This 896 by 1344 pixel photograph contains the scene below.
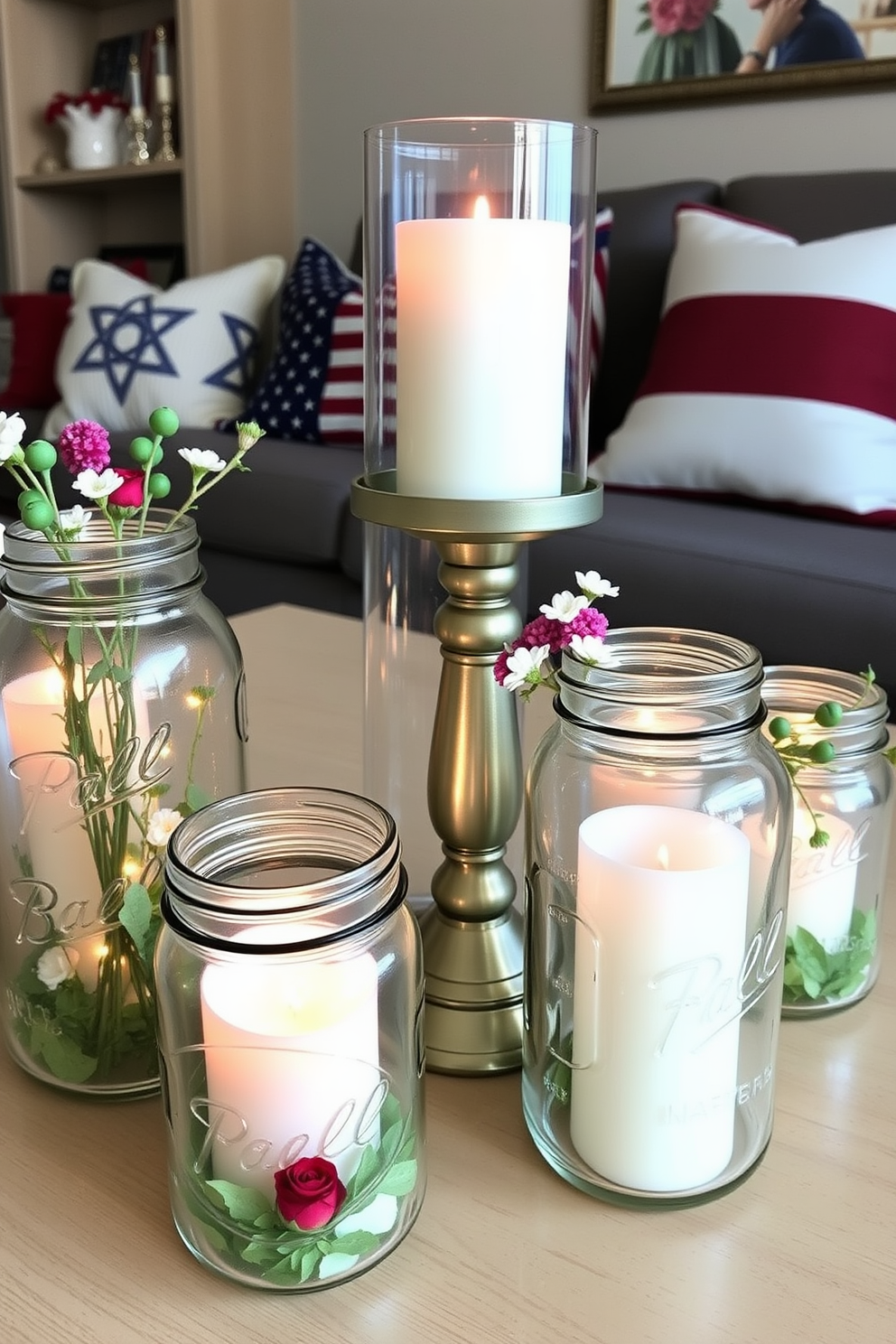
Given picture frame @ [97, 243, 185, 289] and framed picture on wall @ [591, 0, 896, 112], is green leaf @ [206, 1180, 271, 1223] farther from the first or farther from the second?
picture frame @ [97, 243, 185, 289]

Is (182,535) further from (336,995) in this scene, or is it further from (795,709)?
(795,709)

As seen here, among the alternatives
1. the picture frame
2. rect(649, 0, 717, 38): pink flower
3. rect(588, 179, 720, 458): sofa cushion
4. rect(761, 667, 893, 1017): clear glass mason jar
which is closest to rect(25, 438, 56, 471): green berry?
rect(761, 667, 893, 1017): clear glass mason jar

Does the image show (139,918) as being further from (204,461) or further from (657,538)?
(657,538)

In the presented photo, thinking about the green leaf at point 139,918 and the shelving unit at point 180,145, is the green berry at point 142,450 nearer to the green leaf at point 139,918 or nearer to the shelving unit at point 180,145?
the green leaf at point 139,918

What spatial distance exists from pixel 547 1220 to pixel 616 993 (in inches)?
3.6

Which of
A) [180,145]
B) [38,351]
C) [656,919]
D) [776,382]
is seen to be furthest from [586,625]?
[180,145]

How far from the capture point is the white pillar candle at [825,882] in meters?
0.60

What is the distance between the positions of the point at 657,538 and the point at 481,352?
115 cm

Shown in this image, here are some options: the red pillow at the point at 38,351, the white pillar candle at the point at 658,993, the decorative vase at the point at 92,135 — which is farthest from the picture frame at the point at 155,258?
the white pillar candle at the point at 658,993

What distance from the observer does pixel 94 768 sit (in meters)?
0.50

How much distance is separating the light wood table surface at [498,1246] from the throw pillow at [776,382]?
1285 millimetres

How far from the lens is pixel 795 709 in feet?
2.13

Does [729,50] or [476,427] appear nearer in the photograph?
[476,427]

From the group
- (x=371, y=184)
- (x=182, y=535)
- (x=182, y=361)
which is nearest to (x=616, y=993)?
(x=182, y=535)
